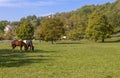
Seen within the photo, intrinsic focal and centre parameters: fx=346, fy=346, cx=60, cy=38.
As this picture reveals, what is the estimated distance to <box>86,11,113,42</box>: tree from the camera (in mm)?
108062

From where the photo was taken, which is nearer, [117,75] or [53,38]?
[117,75]

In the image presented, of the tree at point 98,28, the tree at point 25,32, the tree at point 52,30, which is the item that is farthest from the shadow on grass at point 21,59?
the tree at point 25,32

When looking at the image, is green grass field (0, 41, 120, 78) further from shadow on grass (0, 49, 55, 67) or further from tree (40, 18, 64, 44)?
tree (40, 18, 64, 44)

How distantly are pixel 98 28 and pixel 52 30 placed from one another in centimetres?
1589

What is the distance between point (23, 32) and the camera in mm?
123062

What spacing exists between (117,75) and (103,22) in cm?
9652

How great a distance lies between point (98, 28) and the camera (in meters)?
110

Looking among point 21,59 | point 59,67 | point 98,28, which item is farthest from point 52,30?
point 59,67

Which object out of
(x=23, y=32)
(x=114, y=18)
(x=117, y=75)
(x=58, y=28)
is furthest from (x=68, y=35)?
(x=117, y=75)

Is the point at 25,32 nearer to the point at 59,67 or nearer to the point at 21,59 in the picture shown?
Result: the point at 21,59

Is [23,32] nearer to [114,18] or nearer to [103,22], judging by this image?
[103,22]

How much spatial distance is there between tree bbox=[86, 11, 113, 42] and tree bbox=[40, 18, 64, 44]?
10.7 metres

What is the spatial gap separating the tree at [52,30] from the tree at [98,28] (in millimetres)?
10747

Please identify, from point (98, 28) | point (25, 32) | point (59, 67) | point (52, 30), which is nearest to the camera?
point (59, 67)
